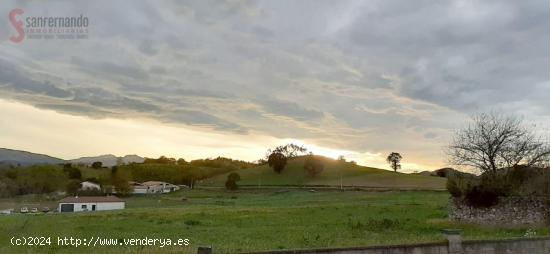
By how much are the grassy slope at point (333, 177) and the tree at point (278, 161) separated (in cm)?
163

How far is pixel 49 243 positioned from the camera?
2488 cm

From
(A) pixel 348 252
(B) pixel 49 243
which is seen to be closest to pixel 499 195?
(A) pixel 348 252

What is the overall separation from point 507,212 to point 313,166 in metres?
109

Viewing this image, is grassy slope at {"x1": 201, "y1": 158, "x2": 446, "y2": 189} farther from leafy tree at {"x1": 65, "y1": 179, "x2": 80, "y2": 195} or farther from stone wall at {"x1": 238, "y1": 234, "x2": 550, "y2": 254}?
stone wall at {"x1": 238, "y1": 234, "x2": 550, "y2": 254}

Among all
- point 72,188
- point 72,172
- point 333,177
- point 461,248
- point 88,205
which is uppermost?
point 72,172

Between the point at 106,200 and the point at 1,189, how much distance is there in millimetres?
57398

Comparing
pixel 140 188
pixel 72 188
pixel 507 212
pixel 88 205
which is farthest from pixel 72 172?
pixel 507 212

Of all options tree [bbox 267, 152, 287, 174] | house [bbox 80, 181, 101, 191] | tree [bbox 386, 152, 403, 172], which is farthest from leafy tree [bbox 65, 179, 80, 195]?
tree [bbox 386, 152, 403, 172]

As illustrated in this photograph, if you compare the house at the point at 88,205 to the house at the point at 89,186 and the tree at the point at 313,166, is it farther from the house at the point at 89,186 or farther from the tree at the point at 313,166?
the tree at the point at 313,166

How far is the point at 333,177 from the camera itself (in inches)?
5566

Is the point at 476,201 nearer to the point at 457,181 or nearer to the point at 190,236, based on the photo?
the point at 457,181

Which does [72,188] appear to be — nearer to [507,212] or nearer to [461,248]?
[507,212]

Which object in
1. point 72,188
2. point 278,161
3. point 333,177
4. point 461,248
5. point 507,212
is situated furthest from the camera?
point 278,161

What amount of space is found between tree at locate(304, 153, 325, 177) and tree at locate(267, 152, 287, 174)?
338 inches
